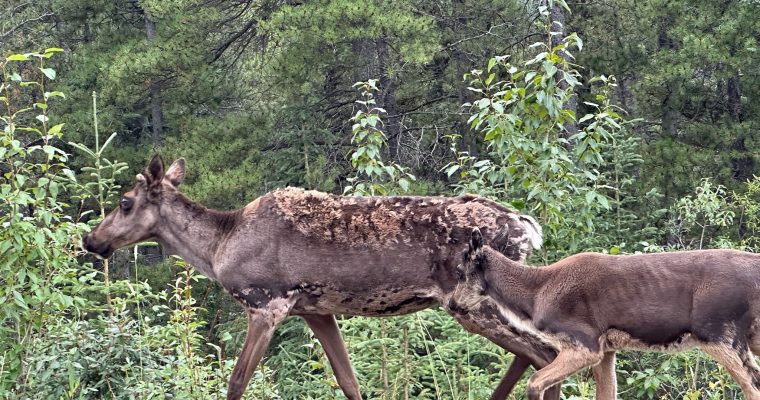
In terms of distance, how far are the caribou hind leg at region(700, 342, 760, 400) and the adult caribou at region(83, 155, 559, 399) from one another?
4.22 feet

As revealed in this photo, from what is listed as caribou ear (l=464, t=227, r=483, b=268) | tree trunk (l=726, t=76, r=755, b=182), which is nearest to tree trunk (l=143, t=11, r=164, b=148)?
tree trunk (l=726, t=76, r=755, b=182)

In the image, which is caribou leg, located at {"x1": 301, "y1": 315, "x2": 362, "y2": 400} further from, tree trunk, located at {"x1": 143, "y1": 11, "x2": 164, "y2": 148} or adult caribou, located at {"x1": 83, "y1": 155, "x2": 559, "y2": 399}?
tree trunk, located at {"x1": 143, "y1": 11, "x2": 164, "y2": 148}

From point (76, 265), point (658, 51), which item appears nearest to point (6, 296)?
point (76, 265)

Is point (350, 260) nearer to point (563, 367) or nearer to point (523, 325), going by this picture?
point (523, 325)

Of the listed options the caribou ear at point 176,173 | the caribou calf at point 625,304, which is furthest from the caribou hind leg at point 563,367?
the caribou ear at point 176,173

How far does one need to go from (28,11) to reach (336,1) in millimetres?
10266

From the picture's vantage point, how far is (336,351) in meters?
8.77

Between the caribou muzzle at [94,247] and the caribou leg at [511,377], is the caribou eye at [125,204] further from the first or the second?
the caribou leg at [511,377]

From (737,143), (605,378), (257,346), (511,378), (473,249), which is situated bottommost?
(737,143)

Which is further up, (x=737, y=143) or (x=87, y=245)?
(x=87, y=245)

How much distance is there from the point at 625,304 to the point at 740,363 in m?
0.78

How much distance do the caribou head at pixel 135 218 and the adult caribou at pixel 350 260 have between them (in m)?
0.63

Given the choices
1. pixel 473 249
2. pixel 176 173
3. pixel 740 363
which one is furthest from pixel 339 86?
pixel 740 363

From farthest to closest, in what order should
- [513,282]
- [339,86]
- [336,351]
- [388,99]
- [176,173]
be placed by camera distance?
[339,86]
[388,99]
[176,173]
[336,351]
[513,282]
